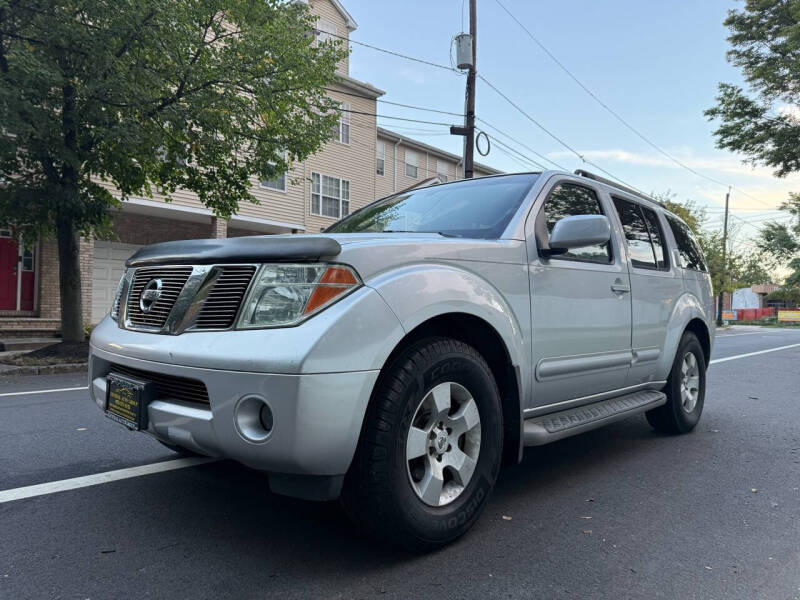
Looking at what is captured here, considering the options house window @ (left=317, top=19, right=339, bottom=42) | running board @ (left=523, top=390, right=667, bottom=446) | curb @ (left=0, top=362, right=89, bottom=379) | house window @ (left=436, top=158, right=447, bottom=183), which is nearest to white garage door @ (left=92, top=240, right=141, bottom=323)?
curb @ (left=0, top=362, right=89, bottom=379)

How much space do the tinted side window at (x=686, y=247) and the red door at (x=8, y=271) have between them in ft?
49.9

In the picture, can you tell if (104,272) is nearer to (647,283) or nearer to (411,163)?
(411,163)

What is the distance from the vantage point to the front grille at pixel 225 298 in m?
2.26

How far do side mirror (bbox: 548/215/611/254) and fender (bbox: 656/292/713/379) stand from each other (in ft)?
5.51

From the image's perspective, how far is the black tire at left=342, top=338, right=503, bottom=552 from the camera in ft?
7.15

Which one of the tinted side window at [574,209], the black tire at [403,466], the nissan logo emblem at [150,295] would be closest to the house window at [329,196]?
the tinted side window at [574,209]

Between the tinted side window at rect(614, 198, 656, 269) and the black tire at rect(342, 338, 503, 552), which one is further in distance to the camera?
the tinted side window at rect(614, 198, 656, 269)

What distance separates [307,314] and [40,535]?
5.31 ft

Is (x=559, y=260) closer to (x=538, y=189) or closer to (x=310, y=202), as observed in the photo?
(x=538, y=189)

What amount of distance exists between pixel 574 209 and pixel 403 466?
7.15 ft

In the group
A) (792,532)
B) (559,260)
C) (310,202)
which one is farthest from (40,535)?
(310,202)

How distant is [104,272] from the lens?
56.0 feet

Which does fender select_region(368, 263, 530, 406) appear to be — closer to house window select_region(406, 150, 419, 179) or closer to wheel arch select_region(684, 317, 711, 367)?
wheel arch select_region(684, 317, 711, 367)

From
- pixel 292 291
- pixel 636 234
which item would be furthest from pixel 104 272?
pixel 292 291
